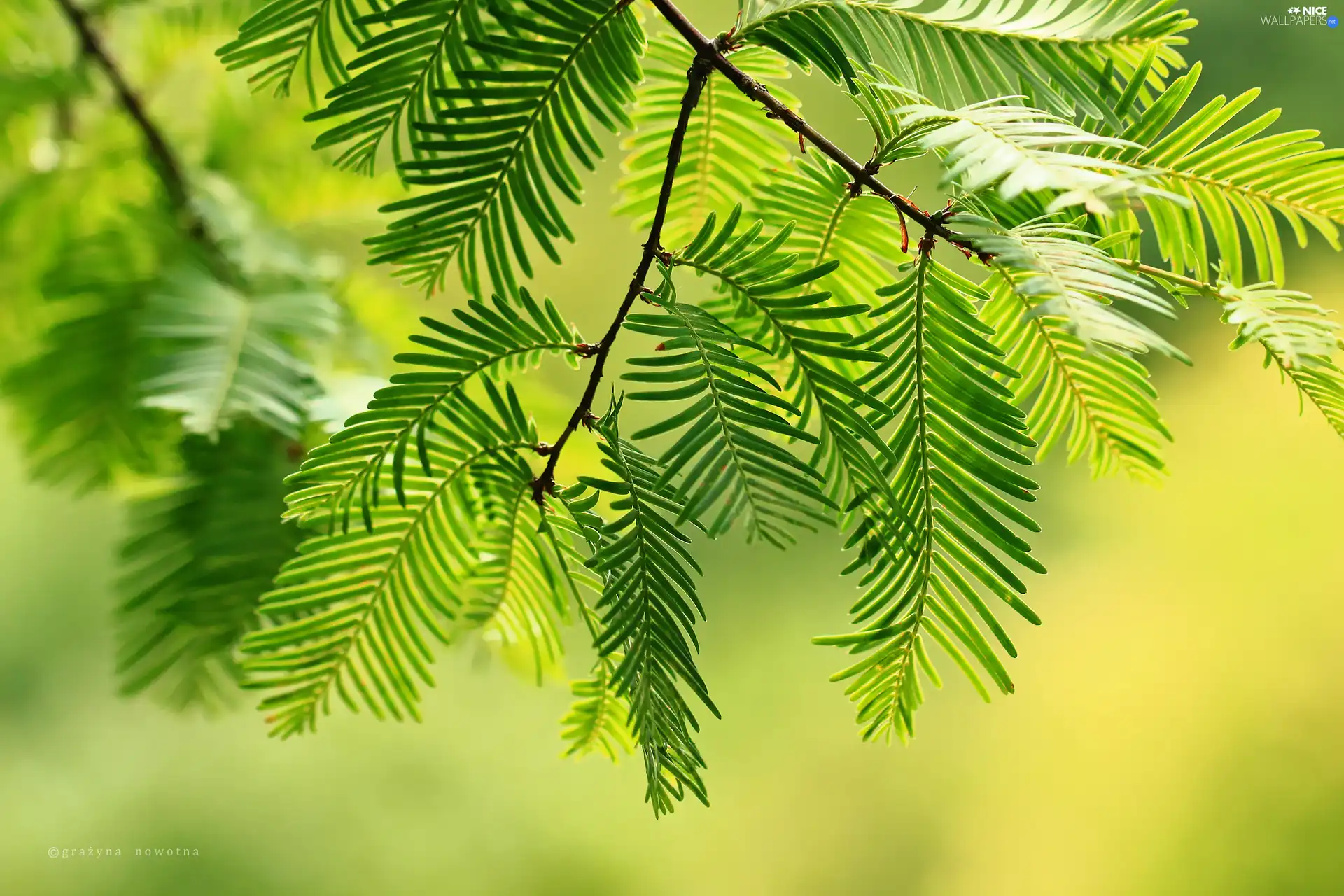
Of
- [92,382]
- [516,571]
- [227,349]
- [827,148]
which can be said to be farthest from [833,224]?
[92,382]

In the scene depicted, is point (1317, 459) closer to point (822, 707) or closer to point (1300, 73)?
point (1300, 73)

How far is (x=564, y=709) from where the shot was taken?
4.73ft

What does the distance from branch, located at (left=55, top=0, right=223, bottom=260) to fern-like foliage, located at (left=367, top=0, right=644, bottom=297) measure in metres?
0.34

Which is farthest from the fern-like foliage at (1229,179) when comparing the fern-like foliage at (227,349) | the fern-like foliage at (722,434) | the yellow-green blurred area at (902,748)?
the yellow-green blurred area at (902,748)

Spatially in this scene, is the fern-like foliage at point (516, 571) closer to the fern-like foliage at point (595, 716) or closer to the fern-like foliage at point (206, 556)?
the fern-like foliage at point (595, 716)

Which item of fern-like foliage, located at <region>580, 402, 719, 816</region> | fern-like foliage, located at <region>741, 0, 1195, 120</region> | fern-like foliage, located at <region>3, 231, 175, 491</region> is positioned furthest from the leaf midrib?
fern-like foliage, located at <region>3, 231, 175, 491</region>

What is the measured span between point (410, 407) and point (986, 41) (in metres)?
0.18

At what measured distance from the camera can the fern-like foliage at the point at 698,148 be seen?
12.0 inches

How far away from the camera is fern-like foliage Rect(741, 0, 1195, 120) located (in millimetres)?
219

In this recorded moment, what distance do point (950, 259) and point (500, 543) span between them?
1023mm

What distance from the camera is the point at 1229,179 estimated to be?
0.23 metres

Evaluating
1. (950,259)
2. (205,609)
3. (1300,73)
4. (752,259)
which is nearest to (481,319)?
(752,259)

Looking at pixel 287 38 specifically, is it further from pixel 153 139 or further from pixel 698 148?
pixel 153 139

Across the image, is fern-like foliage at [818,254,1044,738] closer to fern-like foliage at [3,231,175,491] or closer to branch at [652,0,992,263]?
branch at [652,0,992,263]
